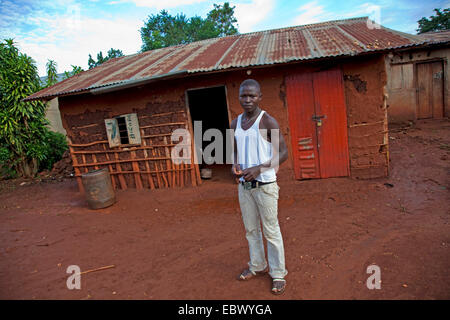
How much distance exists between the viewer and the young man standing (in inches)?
92.9

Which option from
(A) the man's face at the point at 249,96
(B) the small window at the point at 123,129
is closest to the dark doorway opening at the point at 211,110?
(B) the small window at the point at 123,129

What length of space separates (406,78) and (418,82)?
25.9 inches

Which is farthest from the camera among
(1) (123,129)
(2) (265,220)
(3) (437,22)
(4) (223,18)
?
(4) (223,18)

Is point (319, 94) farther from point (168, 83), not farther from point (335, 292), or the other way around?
point (335, 292)

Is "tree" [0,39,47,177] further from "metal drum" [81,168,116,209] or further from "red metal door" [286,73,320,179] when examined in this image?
"red metal door" [286,73,320,179]

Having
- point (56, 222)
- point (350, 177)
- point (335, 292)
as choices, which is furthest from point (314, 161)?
point (56, 222)

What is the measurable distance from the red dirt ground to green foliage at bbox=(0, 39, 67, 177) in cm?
314

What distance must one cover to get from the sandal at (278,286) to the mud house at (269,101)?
12.1ft

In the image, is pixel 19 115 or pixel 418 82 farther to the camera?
pixel 418 82

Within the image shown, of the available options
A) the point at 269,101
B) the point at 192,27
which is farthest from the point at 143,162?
the point at 192,27

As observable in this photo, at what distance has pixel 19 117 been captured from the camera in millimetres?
8914

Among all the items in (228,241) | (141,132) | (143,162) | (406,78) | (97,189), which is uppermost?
(406,78)

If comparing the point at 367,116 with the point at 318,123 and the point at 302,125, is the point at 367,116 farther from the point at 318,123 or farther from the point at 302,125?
the point at 302,125

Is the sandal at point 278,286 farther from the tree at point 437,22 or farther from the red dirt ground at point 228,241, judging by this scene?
the tree at point 437,22
